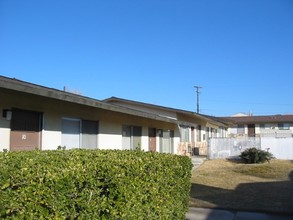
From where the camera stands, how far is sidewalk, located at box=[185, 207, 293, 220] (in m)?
8.65

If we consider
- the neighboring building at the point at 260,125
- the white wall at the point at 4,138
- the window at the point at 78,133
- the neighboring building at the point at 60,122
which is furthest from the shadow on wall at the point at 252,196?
the neighboring building at the point at 260,125

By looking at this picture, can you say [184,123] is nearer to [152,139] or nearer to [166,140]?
[166,140]

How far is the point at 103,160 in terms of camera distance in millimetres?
5012

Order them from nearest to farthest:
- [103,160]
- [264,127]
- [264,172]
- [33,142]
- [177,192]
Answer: [103,160] → [177,192] → [33,142] → [264,172] → [264,127]

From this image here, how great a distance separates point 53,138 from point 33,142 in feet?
2.53

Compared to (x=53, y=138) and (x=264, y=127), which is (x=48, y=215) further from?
(x=264, y=127)

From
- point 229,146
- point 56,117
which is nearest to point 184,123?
point 229,146

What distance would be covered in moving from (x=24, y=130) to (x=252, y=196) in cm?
671

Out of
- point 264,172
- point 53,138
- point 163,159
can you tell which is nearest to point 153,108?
point 264,172

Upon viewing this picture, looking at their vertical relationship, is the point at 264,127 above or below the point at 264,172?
above

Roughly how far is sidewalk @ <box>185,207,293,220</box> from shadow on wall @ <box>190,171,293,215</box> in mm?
319

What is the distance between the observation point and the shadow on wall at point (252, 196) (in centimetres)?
974

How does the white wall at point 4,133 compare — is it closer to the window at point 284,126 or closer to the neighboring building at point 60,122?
the neighboring building at point 60,122

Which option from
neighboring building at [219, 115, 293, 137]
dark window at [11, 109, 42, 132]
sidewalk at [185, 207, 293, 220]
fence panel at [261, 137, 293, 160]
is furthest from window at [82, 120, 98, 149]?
neighboring building at [219, 115, 293, 137]
